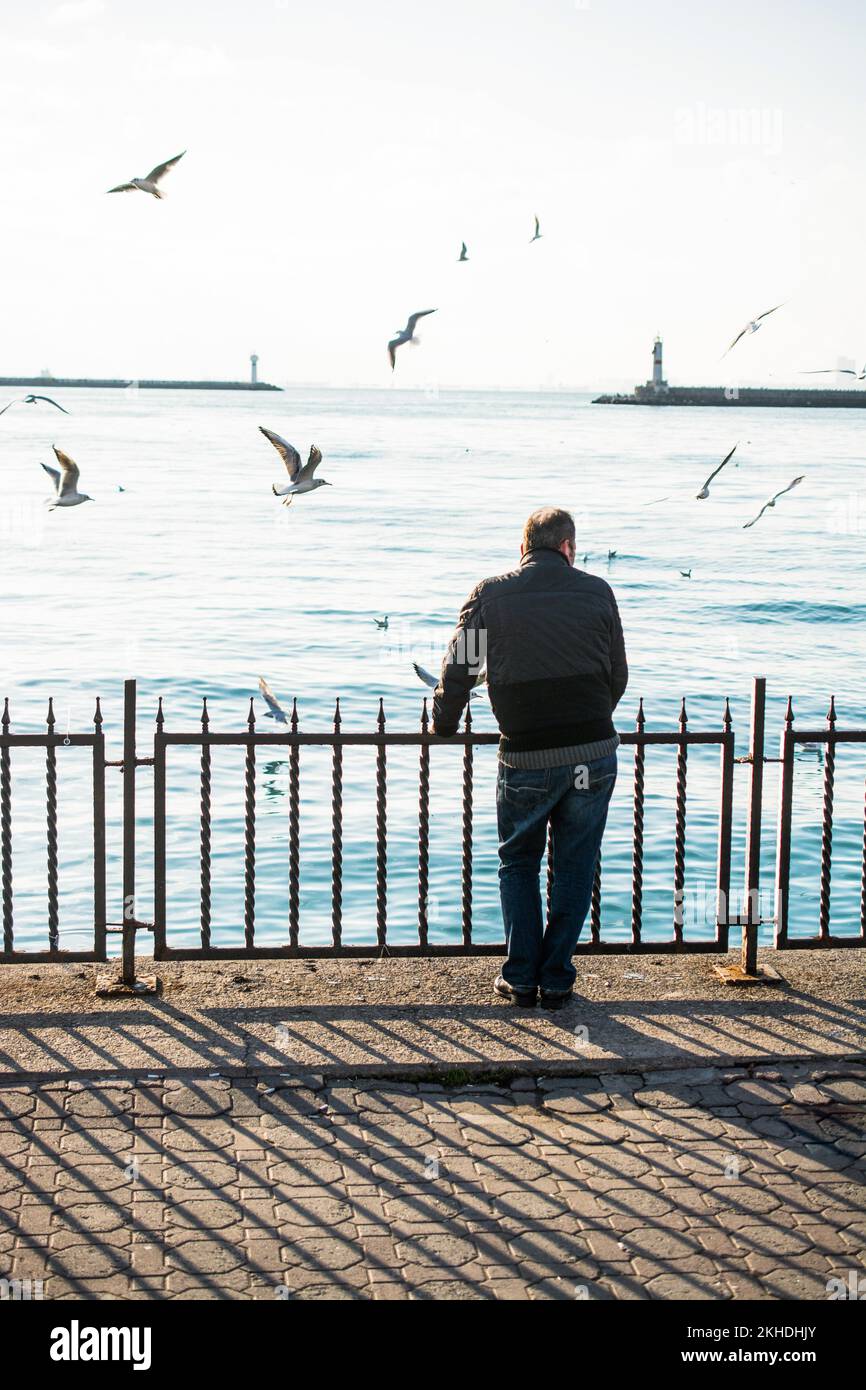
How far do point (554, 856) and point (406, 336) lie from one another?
12.6 ft

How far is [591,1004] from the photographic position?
262 inches

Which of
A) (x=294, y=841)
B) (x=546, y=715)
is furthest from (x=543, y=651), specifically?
(x=294, y=841)

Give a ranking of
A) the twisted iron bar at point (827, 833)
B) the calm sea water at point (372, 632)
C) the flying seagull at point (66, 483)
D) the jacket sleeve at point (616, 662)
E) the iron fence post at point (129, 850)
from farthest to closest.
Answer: the calm sea water at point (372, 632), the flying seagull at point (66, 483), the twisted iron bar at point (827, 833), the iron fence post at point (129, 850), the jacket sleeve at point (616, 662)

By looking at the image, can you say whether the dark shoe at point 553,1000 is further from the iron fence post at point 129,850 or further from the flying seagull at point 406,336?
the flying seagull at point 406,336

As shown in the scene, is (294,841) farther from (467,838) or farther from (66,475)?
(66,475)

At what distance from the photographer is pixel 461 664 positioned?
6.36 metres

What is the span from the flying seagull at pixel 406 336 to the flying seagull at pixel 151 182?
1584 mm

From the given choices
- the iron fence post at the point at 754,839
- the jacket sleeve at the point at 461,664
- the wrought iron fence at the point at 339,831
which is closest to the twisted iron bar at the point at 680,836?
the wrought iron fence at the point at 339,831

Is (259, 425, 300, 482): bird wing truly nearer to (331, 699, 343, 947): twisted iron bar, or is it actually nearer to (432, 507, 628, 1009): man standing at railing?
(331, 699, 343, 947): twisted iron bar

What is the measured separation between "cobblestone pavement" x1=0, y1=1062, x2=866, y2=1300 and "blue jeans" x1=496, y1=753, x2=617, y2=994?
76 centimetres

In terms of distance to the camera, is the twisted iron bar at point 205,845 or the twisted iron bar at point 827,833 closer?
the twisted iron bar at point 205,845

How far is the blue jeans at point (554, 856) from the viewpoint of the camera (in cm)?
640

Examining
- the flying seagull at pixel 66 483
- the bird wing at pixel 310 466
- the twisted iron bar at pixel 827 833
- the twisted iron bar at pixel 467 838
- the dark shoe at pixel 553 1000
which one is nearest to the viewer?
the dark shoe at pixel 553 1000

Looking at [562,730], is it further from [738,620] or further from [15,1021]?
[738,620]
